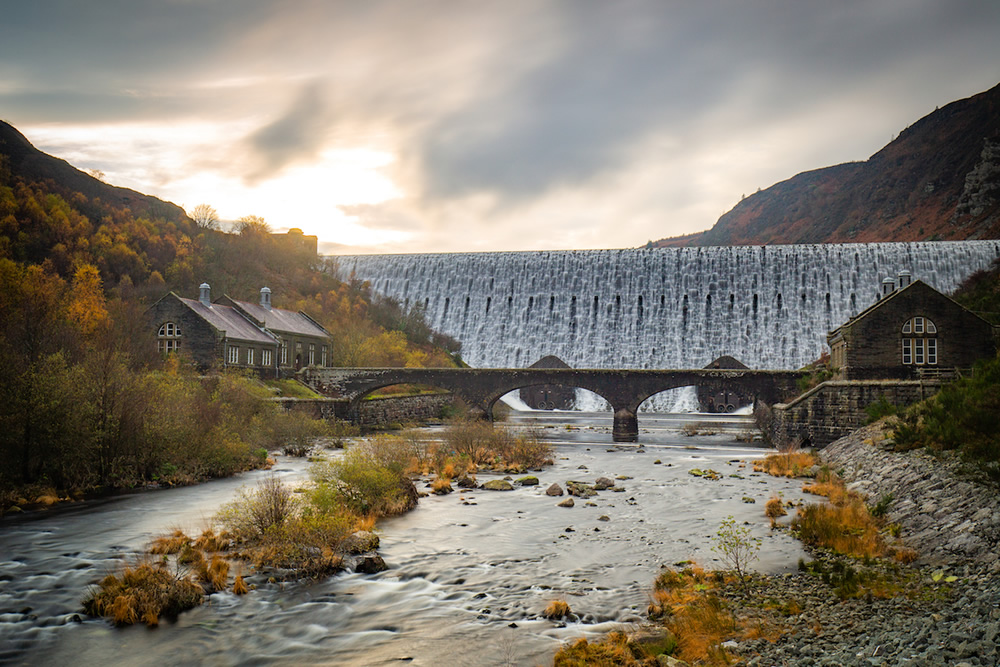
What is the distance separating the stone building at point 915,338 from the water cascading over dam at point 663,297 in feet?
89.0

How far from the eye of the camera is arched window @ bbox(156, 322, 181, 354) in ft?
139

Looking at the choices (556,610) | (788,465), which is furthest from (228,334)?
(556,610)

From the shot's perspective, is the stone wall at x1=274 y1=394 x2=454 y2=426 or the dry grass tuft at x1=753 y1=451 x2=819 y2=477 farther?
the stone wall at x1=274 y1=394 x2=454 y2=426

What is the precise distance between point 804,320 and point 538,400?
2455cm

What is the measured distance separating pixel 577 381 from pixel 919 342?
17.7 m

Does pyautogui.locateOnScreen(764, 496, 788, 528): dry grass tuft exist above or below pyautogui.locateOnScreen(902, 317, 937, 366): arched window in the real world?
below

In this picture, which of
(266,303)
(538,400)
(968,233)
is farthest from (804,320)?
(266,303)

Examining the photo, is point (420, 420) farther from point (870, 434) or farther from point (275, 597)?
point (275, 597)

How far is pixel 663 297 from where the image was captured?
2680 inches

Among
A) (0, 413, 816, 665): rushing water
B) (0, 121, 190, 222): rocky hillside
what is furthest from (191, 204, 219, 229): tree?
(0, 413, 816, 665): rushing water

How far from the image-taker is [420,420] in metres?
52.1

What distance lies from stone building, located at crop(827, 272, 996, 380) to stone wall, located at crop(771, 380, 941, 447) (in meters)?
3.19

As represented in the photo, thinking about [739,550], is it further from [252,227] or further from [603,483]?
[252,227]

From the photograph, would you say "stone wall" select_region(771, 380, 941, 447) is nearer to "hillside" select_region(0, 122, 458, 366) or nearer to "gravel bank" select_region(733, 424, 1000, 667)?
Result: "gravel bank" select_region(733, 424, 1000, 667)
